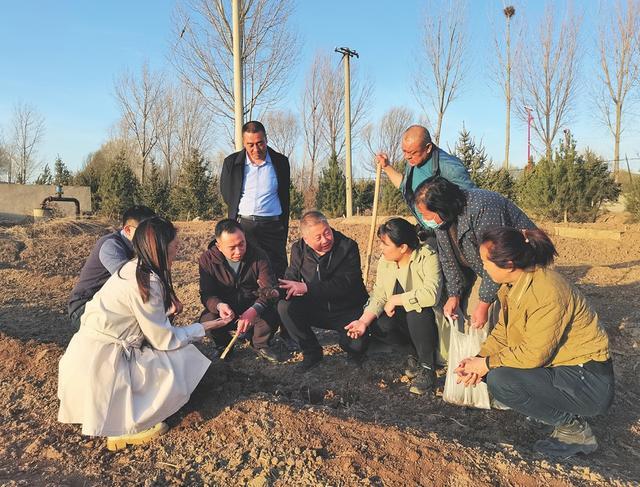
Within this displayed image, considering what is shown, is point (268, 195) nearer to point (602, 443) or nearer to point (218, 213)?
point (602, 443)

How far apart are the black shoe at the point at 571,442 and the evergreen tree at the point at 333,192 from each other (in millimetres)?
16812

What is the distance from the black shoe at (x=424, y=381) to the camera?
127 inches

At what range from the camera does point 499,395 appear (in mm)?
2562

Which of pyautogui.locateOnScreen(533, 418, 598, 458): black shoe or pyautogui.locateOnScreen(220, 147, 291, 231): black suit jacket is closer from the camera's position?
pyautogui.locateOnScreen(533, 418, 598, 458): black shoe

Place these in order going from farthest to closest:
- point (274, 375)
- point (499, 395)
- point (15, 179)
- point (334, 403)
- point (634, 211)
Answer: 1. point (15, 179)
2. point (634, 211)
3. point (274, 375)
4. point (334, 403)
5. point (499, 395)

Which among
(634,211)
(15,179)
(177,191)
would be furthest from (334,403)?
(15,179)

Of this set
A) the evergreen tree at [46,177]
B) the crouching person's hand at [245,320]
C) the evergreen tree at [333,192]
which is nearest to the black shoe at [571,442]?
the crouching person's hand at [245,320]

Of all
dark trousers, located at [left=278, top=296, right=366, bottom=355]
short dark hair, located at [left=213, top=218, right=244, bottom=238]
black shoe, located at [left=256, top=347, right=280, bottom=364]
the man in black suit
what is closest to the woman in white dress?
short dark hair, located at [left=213, top=218, right=244, bottom=238]

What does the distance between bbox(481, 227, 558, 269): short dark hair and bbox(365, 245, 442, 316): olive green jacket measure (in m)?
0.89

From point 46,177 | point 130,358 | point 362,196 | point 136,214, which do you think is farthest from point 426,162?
point 46,177

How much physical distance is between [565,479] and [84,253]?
8.54 m

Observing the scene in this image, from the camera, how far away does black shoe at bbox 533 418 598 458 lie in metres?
2.44

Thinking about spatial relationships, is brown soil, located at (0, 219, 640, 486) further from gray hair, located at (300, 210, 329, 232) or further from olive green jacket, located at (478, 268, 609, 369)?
gray hair, located at (300, 210, 329, 232)

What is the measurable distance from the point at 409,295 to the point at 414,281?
0.14 m
